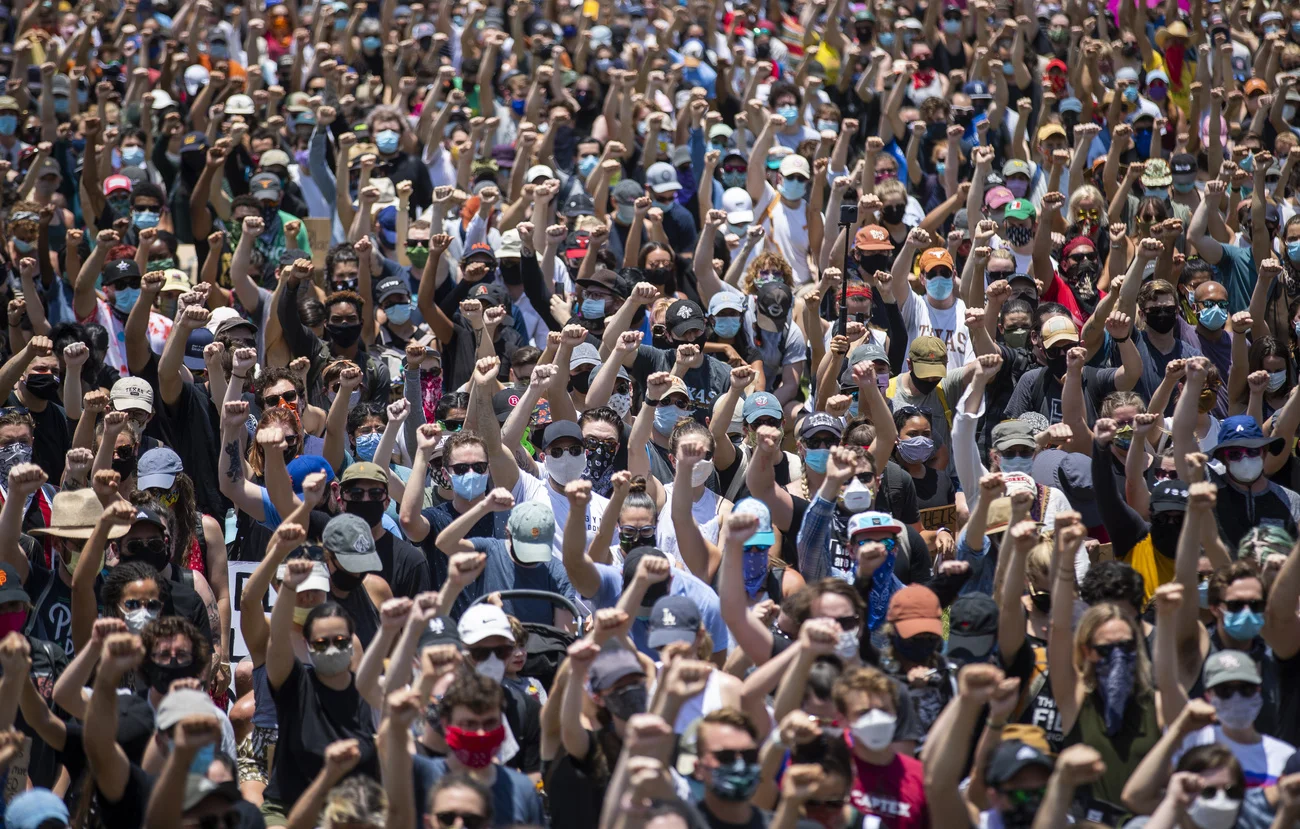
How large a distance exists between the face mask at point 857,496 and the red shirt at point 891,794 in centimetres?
235

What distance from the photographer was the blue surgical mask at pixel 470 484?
8.73m

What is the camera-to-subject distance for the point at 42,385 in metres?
10.0

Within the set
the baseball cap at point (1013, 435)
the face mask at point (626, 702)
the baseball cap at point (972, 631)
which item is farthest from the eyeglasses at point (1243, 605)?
the face mask at point (626, 702)

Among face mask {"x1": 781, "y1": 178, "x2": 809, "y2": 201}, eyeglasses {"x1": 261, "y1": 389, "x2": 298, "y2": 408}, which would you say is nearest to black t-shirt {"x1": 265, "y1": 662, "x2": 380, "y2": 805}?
eyeglasses {"x1": 261, "y1": 389, "x2": 298, "y2": 408}

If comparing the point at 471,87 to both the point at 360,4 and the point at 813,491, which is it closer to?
the point at 360,4

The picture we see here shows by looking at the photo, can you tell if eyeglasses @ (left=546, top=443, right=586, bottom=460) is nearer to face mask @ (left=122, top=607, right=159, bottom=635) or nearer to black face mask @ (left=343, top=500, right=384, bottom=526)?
black face mask @ (left=343, top=500, right=384, bottom=526)

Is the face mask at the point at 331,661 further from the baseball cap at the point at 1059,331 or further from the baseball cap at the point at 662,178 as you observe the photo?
the baseball cap at the point at 662,178

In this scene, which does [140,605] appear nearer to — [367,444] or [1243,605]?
[367,444]

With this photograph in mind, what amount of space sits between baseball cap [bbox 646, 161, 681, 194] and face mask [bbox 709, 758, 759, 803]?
310 inches

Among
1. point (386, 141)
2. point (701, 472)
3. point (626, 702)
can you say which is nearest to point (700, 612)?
point (626, 702)

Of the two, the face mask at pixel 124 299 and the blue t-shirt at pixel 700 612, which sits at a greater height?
the blue t-shirt at pixel 700 612

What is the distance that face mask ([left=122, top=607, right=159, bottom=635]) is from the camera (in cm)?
759

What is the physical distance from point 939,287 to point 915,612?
15.1ft

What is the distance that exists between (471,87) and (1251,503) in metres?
9.64
